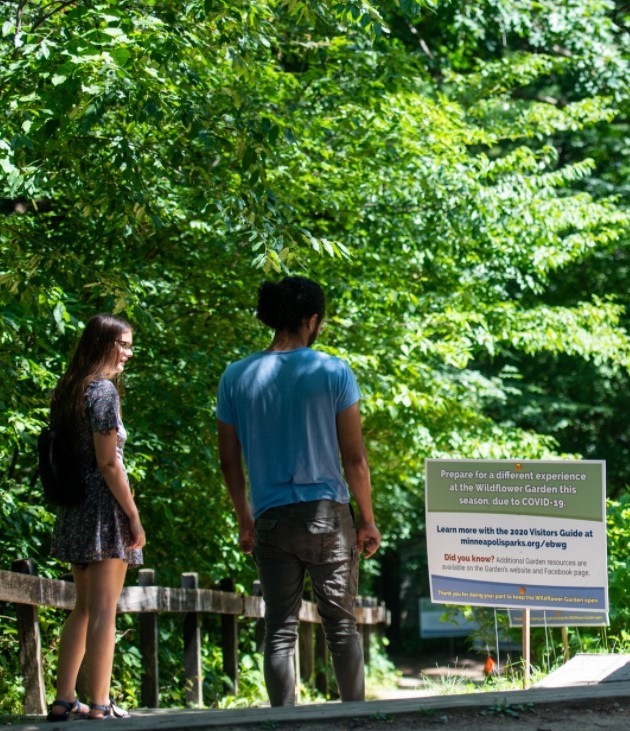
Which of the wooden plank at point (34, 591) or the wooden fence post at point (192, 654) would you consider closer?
the wooden plank at point (34, 591)

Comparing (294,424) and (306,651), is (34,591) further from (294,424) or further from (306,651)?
(306,651)

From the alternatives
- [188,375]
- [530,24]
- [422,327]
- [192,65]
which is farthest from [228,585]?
[530,24]

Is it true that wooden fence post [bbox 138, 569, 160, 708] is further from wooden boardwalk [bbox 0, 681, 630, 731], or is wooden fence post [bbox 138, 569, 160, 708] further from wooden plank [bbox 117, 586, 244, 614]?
wooden boardwalk [bbox 0, 681, 630, 731]

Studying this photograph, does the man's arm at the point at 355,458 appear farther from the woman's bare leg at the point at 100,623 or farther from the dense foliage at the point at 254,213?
the dense foliage at the point at 254,213

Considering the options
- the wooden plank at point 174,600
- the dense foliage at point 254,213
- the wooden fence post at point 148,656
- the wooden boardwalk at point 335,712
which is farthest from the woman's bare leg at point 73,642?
the wooden fence post at point 148,656

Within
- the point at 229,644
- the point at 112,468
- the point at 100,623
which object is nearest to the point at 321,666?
the point at 229,644

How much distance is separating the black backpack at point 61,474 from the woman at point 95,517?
0.08 ft

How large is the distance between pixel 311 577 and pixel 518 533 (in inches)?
66.2

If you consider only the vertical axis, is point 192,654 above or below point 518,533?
below

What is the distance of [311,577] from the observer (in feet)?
12.9

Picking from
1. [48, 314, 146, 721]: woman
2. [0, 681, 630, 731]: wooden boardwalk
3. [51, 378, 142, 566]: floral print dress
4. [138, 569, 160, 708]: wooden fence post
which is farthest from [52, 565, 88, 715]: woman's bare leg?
[138, 569, 160, 708]: wooden fence post

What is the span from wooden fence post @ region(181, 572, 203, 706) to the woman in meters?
3.20

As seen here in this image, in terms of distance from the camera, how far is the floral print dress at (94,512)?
13.3 feet

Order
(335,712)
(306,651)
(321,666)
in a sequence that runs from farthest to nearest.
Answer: (321,666), (306,651), (335,712)
